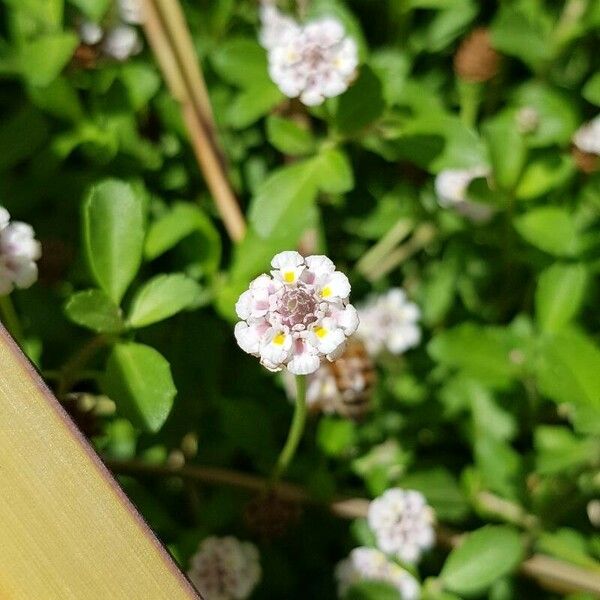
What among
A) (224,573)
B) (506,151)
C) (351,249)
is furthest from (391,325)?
(224,573)

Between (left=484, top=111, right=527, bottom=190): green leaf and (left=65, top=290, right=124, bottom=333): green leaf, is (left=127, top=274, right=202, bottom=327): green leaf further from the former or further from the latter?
(left=484, top=111, right=527, bottom=190): green leaf

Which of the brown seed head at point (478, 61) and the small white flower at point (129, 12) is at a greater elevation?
the small white flower at point (129, 12)

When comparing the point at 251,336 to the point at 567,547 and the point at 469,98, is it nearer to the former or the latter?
the point at 567,547

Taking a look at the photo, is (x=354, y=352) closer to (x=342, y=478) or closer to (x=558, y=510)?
(x=342, y=478)

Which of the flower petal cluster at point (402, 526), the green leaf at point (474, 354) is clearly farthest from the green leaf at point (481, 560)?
the green leaf at point (474, 354)

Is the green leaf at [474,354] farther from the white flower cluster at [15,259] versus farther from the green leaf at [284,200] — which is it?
the white flower cluster at [15,259]

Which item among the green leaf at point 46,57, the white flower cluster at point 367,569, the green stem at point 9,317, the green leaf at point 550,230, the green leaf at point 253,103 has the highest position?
the green leaf at point 46,57

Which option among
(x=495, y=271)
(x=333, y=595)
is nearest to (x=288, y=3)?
(x=495, y=271)

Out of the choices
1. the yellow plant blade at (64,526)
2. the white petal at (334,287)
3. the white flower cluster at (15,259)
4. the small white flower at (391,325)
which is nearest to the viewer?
the yellow plant blade at (64,526)
